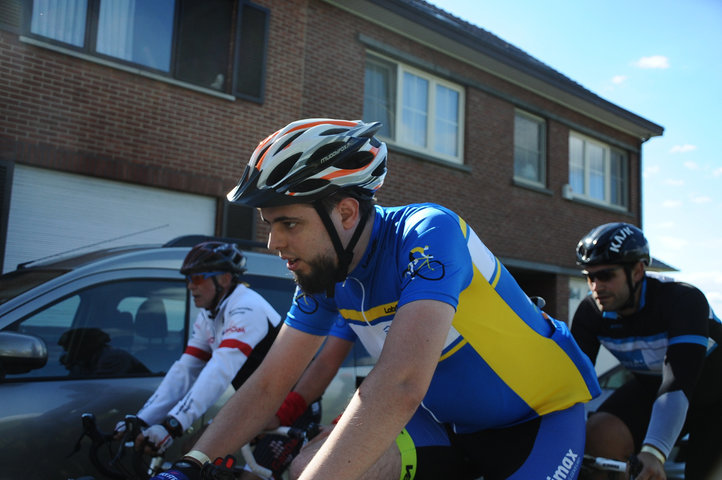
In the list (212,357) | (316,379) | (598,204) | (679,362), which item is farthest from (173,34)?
(598,204)

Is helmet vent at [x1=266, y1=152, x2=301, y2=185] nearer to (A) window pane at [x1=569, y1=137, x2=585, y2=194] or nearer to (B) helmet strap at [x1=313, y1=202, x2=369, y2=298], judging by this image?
(B) helmet strap at [x1=313, y1=202, x2=369, y2=298]

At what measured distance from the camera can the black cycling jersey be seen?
2.77 meters

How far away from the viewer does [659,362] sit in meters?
3.13

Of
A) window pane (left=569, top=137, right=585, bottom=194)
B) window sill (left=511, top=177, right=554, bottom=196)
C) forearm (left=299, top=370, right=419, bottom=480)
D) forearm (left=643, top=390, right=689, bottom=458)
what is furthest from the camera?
window pane (left=569, top=137, right=585, bottom=194)

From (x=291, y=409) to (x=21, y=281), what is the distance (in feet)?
6.99

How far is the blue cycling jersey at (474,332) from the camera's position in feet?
6.26

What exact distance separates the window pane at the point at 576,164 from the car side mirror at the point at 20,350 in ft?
47.6

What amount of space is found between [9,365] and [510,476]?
2509 millimetres

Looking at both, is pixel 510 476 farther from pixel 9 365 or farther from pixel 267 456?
pixel 9 365

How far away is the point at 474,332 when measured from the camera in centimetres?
195

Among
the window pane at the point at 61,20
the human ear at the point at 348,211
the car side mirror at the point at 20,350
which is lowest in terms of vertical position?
the car side mirror at the point at 20,350

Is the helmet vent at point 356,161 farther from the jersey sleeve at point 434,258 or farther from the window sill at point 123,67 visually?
the window sill at point 123,67

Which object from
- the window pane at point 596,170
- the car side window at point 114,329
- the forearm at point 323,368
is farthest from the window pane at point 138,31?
the window pane at point 596,170

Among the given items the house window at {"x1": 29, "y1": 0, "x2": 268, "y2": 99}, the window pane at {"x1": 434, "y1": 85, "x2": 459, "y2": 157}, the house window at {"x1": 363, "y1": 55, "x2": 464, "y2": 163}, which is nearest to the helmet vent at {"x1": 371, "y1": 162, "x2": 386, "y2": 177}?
the house window at {"x1": 29, "y1": 0, "x2": 268, "y2": 99}
